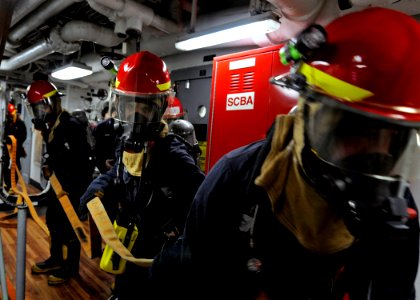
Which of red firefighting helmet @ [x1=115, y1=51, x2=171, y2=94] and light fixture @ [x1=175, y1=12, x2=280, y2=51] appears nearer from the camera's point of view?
red firefighting helmet @ [x1=115, y1=51, x2=171, y2=94]

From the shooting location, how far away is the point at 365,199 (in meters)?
0.73

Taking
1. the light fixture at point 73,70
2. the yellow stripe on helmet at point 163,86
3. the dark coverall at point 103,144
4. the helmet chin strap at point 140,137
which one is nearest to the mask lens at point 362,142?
the helmet chin strap at point 140,137

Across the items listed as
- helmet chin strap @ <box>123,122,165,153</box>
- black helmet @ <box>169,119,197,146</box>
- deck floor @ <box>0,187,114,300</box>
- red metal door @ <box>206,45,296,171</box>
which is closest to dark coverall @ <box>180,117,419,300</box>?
helmet chin strap @ <box>123,122,165,153</box>

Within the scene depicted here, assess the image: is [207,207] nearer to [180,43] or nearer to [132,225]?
[132,225]

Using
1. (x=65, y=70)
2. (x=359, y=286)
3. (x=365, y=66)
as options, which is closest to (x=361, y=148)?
(x=365, y=66)

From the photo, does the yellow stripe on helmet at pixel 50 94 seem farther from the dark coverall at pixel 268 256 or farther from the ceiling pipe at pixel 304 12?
the dark coverall at pixel 268 256

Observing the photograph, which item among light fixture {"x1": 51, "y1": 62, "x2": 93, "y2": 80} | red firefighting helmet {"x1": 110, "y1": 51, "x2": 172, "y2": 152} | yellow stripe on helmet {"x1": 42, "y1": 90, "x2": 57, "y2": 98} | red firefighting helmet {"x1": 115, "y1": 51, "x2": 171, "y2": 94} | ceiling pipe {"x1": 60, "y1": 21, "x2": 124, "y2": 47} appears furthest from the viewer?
light fixture {"x1": 51, "y1": 62, "x2": 93, "y2": 80}

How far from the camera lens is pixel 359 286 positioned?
938 mm

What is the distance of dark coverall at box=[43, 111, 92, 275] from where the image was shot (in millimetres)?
3191

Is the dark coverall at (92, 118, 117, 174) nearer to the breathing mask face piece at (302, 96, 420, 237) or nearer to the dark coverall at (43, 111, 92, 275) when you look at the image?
the dark coverall at (43, 111, 92, 275)

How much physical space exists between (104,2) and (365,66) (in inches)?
140

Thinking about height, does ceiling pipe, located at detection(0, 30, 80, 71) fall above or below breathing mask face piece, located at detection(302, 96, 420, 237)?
above

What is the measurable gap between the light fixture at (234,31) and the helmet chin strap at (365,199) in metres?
2.20

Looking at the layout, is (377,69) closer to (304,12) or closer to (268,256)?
(268,256)
